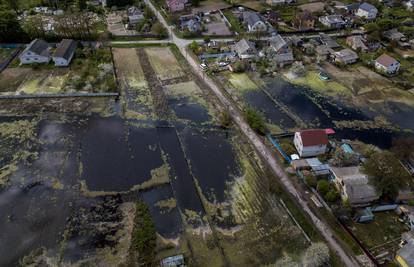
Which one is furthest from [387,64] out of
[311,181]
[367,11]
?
[311,181]

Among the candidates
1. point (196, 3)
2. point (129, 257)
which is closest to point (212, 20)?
point (196, 3)

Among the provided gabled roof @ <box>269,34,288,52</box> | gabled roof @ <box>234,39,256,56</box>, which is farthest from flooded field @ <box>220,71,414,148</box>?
gabled roof @ <box>269,34,288,52</box>

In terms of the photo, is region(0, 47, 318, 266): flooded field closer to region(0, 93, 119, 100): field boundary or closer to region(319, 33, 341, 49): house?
region(0, 93, 119, 100): field boundary

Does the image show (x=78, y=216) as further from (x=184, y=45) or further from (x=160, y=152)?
(x=184, y=45)

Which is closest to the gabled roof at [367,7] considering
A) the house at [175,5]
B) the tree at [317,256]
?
the house at [175,5]

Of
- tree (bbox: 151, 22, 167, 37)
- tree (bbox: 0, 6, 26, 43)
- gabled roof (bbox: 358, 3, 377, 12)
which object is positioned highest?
tree (bbox: 0, 6, 26, 43)

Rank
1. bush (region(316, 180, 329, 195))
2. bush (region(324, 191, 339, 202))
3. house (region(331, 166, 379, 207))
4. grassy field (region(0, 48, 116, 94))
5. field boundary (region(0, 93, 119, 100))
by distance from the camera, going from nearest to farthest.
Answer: house (region(331, 166, 379, 207)), bush (region(324, 191, 339, 202)), bush (region(316, 180, 329, 195)), field boundary (region(0, 93, 119, 100)), grassy field (region(0, 48, 116, 94))
